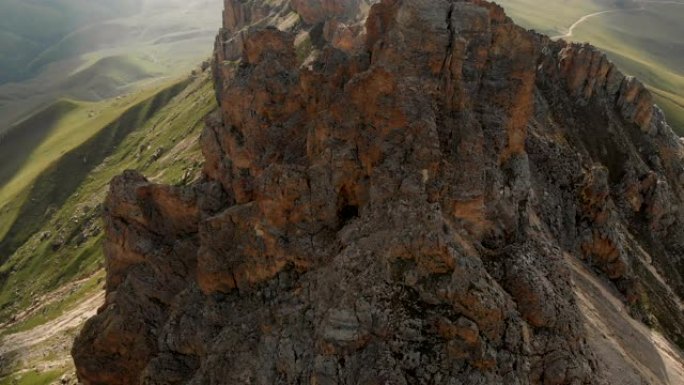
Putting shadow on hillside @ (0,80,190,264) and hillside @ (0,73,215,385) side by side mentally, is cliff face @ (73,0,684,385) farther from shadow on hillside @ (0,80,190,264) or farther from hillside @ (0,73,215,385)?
shadow on hillside @ (0,80,190,264)

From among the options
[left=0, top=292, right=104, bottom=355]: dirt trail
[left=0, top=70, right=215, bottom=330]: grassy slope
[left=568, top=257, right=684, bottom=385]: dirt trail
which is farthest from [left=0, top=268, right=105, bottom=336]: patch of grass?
[left=568, top=257, right=684, bottom=385]: dirt trail

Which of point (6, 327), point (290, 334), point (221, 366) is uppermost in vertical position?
point (290, 334)

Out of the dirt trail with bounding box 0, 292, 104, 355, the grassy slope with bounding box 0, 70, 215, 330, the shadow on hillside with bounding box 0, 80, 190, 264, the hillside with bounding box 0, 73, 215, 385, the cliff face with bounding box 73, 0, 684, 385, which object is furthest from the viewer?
the shadow on hillside with bounding box 0, 80, 190, 264

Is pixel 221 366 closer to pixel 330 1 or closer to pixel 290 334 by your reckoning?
pixel 290 334

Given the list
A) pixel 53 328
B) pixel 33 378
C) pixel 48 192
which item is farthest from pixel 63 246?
pixel 33 378

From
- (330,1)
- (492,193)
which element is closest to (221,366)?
(492,193)

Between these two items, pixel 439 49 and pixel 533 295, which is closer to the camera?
pixel 533 295

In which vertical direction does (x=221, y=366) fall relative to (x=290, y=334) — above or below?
below

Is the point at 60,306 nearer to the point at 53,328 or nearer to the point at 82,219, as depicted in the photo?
the point at 53,328
